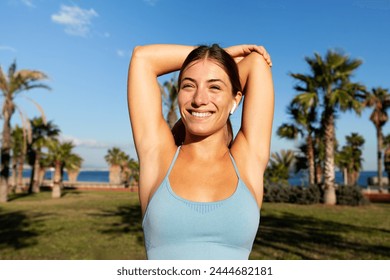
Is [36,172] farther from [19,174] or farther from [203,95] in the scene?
[203,95]

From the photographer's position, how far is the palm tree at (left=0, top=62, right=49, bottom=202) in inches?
908

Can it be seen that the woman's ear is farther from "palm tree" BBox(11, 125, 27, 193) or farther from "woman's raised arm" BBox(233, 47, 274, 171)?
"palm tree" BBox(11, 125, 27, 193)

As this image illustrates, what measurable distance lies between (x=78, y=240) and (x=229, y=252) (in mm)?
9993

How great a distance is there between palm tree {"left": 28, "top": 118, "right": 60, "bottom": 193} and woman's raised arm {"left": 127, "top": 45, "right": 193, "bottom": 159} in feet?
104

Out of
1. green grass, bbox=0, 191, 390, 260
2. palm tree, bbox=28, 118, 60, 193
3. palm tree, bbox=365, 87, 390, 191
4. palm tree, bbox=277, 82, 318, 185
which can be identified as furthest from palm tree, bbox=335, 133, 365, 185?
palm tree, bbox=28, 118, 60, 193

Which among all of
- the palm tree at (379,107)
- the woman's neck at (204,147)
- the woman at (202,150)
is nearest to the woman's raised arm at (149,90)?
the woman at (202,150)

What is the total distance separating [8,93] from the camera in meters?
23.2

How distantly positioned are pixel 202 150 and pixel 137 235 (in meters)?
10.1

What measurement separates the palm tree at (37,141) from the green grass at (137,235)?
15.4 m

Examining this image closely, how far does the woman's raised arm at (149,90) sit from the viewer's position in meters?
1.66

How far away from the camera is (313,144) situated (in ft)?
80.9
